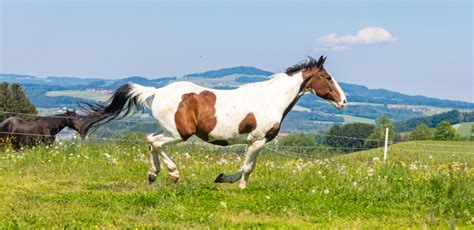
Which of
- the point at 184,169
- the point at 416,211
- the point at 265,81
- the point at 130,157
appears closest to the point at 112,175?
the point at 184,169

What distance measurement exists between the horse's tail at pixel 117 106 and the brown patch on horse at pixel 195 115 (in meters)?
0.82

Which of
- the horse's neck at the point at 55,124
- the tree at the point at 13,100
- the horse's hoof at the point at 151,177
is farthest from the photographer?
the tree at the point at 13,100

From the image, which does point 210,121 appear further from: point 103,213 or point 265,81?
point 103,213

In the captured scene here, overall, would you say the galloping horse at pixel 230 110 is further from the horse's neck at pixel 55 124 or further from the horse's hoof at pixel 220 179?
the horse's neck at pixel 55 124

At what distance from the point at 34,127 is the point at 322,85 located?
42.8ft

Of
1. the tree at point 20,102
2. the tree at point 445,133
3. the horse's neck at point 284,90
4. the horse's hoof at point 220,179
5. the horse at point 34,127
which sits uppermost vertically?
the horse's neck at point 284,90

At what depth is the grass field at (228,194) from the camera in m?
8.48

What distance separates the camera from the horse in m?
21.9

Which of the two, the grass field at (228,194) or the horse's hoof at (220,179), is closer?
the grass field at (228,194)

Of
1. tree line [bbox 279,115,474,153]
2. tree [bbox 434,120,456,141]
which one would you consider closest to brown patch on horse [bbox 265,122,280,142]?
tree line [bbox 279,115,474,153]

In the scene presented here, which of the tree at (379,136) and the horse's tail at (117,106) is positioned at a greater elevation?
the horse's tail at (117,106)

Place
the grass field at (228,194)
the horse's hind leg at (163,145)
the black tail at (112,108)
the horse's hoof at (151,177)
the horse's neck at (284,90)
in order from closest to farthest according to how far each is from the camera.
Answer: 1. the grass field at (228,194)
2. the horse's hind leg at (163,145)
3. the horse's neck at (284,90)
4. the horse's hoof at (151,177)
5. the black tail at (112,108)

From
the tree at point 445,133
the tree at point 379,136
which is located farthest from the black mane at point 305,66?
the tree at point 445,133

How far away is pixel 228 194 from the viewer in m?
10.5
